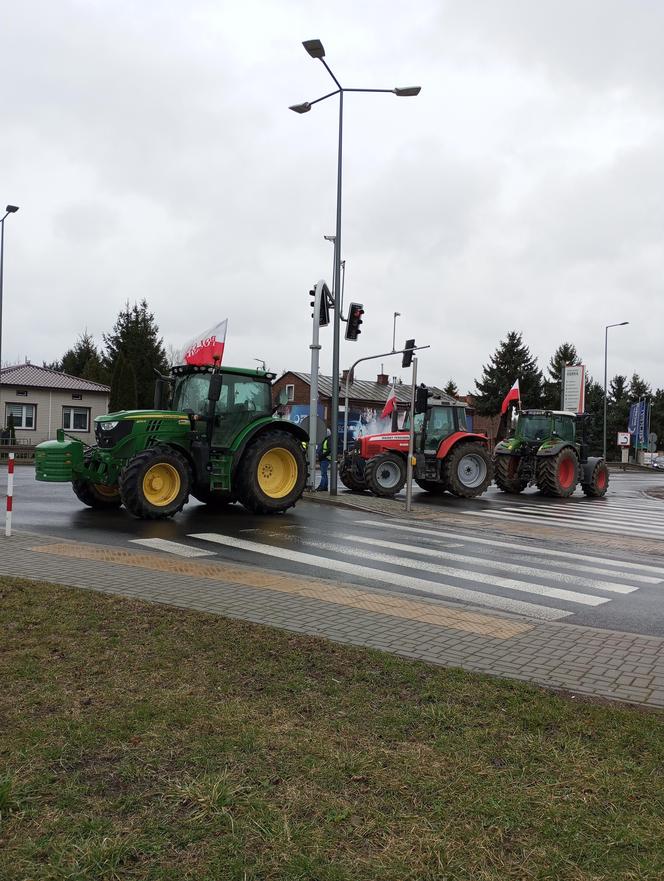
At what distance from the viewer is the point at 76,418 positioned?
49.2 meters

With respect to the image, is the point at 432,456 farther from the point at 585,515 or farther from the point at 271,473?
the point at 271,473

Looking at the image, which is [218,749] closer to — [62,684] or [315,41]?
[62,684]

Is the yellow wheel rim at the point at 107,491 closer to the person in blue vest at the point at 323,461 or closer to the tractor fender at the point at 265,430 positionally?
the tractor fender at the point at 265,430

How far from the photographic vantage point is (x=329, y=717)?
4141 mm

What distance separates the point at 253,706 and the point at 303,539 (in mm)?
7860

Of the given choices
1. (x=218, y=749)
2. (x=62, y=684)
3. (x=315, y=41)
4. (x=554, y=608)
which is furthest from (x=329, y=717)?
(x=315, y=41)

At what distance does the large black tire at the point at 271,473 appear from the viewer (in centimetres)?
1458

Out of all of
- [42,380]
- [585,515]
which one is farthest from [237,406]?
[42,380]

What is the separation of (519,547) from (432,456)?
8.62 meters

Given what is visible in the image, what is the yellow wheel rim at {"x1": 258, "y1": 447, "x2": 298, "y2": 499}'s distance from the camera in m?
15.1

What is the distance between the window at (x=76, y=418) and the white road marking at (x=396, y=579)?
39.4 m

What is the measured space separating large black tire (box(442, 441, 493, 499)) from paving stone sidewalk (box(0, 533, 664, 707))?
1208cm

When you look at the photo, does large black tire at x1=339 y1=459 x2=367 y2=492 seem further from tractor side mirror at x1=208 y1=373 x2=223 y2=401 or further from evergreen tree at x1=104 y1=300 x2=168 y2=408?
evergreen tree at x1=104 y1=300 x2=168 y2=408

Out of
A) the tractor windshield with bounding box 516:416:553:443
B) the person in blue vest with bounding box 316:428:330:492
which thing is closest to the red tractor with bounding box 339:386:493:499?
the person in blue vest with bounding box 316:428:330:492
